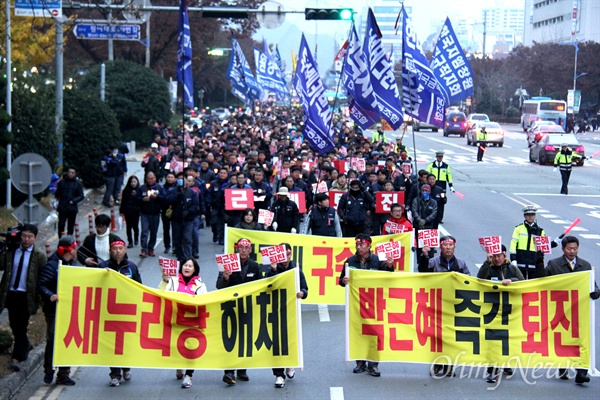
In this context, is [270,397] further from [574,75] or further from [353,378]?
[574,75]

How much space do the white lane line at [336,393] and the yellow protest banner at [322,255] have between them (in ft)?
12.5

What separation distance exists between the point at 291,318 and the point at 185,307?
1089 millimetres

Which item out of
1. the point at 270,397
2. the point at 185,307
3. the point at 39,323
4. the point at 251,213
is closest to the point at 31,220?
the point at 39,323

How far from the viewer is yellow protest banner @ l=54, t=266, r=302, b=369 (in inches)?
406

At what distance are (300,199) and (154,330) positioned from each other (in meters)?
8.32

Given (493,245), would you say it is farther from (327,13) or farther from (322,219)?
(327,13)

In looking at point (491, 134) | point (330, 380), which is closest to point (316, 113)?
point (330, 380)

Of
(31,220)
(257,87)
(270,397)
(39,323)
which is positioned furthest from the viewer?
(257,87)

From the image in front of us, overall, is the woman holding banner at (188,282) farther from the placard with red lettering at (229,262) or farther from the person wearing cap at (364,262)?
the person wearing cap at (364,262)

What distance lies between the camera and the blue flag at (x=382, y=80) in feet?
62.4

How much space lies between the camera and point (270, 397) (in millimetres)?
10008

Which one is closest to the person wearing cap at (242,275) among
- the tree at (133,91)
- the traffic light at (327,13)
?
the traffic light at (327,13)

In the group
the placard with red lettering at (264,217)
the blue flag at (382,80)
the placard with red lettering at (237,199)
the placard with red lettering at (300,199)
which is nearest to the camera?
the placard with red lettering at (264,217)

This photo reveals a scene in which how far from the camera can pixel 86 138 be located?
29516 millimetres
